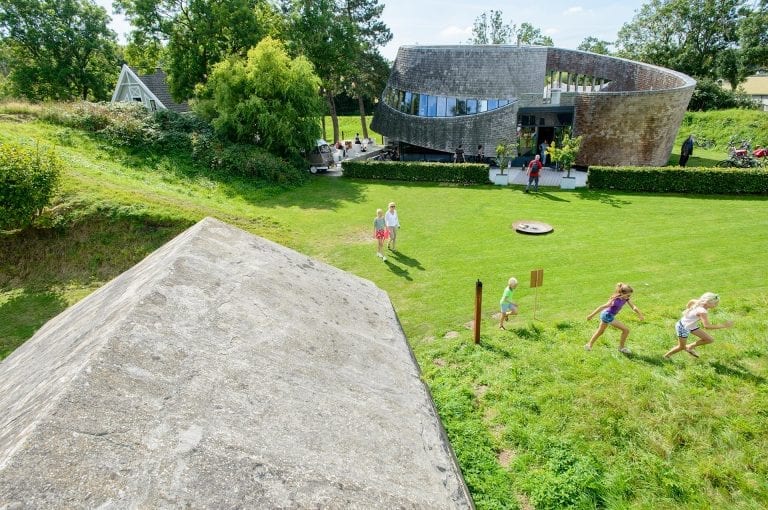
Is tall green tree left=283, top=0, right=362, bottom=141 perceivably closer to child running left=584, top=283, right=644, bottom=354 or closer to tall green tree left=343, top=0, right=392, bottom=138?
tall green tree left=343, top=0, right=392, bottom=138

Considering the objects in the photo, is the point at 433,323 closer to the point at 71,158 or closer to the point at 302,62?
the point at 71,158

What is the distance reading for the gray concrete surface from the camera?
211cm

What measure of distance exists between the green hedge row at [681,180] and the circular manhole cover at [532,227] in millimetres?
7515

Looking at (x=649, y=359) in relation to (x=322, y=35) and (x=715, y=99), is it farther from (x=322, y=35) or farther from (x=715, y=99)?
(x=715, y=99)

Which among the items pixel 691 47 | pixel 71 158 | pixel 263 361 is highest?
pixel 691 47

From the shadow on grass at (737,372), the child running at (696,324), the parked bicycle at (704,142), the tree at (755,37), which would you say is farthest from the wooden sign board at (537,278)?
the tree at (755,37)

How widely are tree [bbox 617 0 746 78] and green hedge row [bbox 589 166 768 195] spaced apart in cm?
3590

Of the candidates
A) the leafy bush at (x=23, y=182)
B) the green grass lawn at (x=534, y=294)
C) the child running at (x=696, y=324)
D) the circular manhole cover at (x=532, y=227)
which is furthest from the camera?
the circular manhole cover at (x=532, y=227)

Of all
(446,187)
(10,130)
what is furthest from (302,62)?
(10,130)

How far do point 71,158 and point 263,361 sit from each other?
818 inches

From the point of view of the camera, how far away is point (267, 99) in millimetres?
24516

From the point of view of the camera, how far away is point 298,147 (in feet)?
84.6

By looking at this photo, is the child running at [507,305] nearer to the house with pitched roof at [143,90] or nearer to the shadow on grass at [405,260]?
the shadow on grass at [405,260]

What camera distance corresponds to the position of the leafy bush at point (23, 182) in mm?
12266
